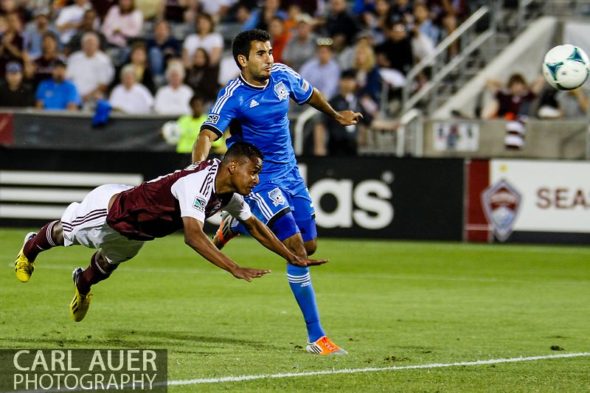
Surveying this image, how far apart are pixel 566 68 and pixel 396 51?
10.9 m

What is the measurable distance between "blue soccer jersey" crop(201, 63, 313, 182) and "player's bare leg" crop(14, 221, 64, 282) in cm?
146

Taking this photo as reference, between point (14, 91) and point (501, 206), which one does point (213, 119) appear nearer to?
point (501, 206)

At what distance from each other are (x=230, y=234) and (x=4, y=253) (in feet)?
21.7

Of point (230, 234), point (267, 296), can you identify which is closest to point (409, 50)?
point (267, 296)

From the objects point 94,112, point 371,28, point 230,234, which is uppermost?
point 371,28

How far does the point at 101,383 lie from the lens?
8.31 metres

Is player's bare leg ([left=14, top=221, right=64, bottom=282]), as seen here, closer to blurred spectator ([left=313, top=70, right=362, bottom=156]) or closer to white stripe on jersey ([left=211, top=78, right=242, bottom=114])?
white stripe on jersey ([left=211, top=78, right=242, bottom=114])

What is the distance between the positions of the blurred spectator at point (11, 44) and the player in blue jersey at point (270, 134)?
14.5 metres

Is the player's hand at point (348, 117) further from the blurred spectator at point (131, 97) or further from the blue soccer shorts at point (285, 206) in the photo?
the blurred spectator at point (131, 97)

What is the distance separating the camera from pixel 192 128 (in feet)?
70.7

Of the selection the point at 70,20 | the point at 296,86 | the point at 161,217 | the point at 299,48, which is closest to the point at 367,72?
the point at 299,48

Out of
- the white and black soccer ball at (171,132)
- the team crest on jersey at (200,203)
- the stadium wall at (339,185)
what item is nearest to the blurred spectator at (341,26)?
the white and black soccer ball at (171,132)

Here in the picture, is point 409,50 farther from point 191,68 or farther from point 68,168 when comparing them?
point 68,168

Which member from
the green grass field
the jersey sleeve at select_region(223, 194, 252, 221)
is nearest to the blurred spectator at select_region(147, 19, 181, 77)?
the green grass field
